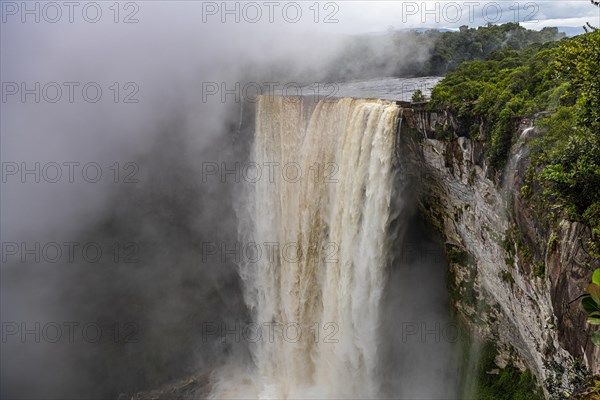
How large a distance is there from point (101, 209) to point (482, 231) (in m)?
20.0

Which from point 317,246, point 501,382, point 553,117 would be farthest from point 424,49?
point 501,382

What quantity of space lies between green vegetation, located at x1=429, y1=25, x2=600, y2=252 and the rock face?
31cm

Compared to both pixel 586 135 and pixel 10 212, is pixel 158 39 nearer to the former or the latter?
pixel 10 212

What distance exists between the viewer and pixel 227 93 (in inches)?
948

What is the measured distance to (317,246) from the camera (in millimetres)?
16641

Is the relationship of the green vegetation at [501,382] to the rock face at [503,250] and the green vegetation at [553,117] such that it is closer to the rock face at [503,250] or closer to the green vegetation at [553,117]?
the rock face at [503,250]

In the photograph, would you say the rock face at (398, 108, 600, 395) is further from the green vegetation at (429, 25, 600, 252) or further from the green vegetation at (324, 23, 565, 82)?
the green vegetation at (324, 23, 565, 82)

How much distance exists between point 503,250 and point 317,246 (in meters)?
7.49

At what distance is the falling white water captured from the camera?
13684 millimetres

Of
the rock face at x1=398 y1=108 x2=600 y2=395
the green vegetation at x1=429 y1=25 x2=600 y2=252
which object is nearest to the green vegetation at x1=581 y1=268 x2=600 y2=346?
the green vegetation at x1=429 y1=25 x2=600 y2=252

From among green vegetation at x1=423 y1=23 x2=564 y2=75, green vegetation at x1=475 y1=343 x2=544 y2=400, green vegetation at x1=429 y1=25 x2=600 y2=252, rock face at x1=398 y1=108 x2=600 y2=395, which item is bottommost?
green vegetation at x1=475 y1=343 x2=544 y2=400

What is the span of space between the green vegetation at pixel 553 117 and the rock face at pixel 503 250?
307 millimetres

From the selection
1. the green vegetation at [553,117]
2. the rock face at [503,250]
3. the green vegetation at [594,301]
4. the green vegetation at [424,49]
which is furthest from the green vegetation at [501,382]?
the green vegetation at [424,49]

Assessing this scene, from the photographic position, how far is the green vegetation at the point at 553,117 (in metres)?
6.89
